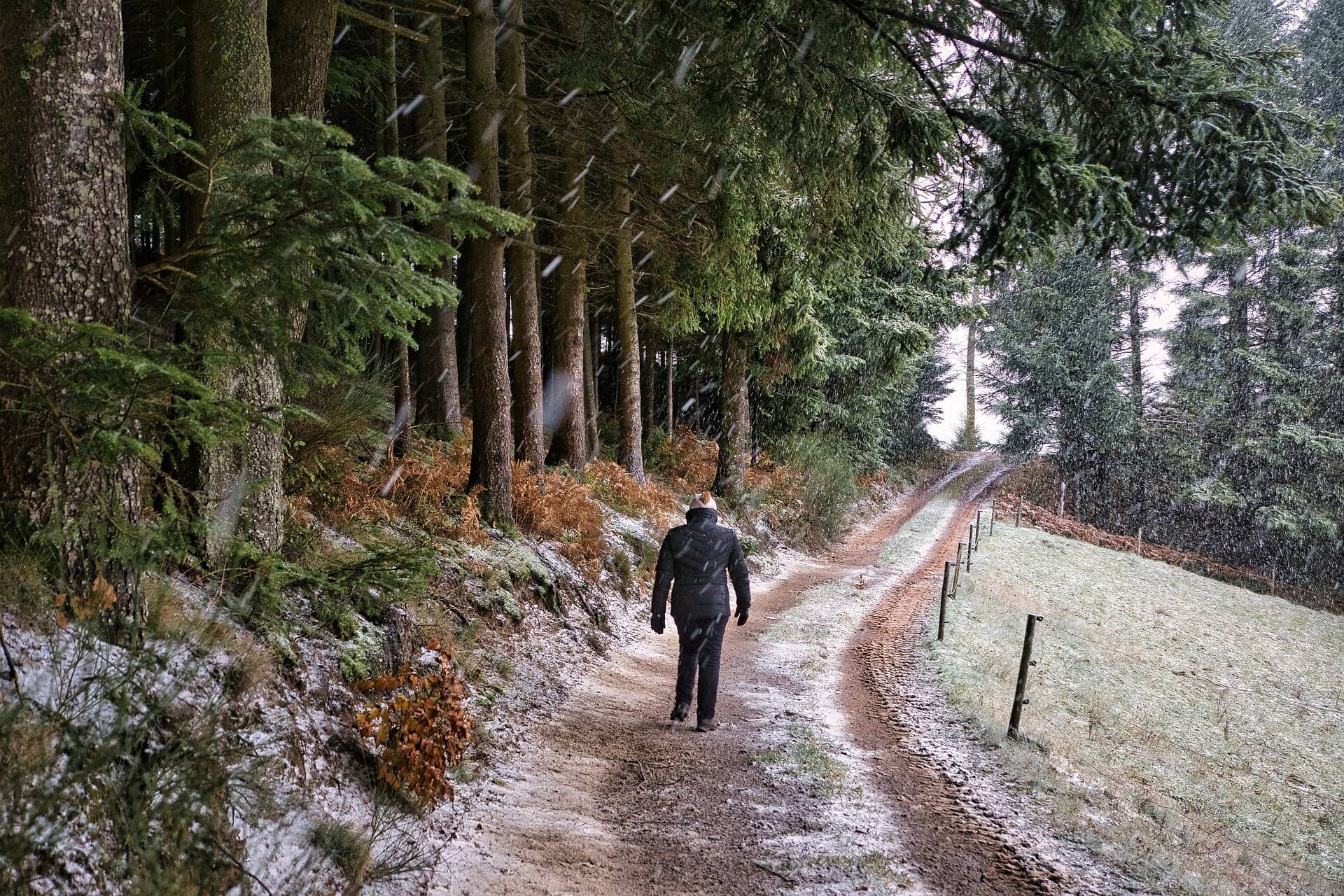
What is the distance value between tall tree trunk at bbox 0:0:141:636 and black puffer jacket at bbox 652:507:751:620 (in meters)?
3.89

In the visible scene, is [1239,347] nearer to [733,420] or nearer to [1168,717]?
[733,420]

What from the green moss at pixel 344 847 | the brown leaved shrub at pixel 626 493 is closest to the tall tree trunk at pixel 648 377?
the brown leaved shrub at pixel 626 493

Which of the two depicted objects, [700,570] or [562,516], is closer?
[700,570]

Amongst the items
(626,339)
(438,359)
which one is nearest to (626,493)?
(626,339)

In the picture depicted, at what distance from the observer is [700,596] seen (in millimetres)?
6395

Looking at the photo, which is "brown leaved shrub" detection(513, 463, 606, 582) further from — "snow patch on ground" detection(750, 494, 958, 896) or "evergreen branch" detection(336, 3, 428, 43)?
"evergreen branch" detection(336, 3, 428, 43)

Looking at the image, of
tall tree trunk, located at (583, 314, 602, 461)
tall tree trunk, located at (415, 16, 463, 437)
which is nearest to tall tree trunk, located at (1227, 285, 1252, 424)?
tall tree trunk, located at (583, 314, 602, 461)

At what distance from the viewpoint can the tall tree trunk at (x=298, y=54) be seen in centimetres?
588

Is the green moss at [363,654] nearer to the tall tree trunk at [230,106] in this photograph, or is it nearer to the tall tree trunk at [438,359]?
the tall tree trunk at [230,106]

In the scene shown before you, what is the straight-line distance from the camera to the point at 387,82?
12633mm

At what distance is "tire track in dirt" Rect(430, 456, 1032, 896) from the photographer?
4.00 metres

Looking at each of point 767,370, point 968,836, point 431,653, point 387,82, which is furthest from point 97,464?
point 767,370

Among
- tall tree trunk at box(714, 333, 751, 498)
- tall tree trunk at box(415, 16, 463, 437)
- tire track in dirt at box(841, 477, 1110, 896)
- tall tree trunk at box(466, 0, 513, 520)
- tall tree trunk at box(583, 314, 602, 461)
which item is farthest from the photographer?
tall tree trunk at box(714, 333, 751, 498)

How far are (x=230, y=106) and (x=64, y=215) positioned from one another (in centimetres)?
196
